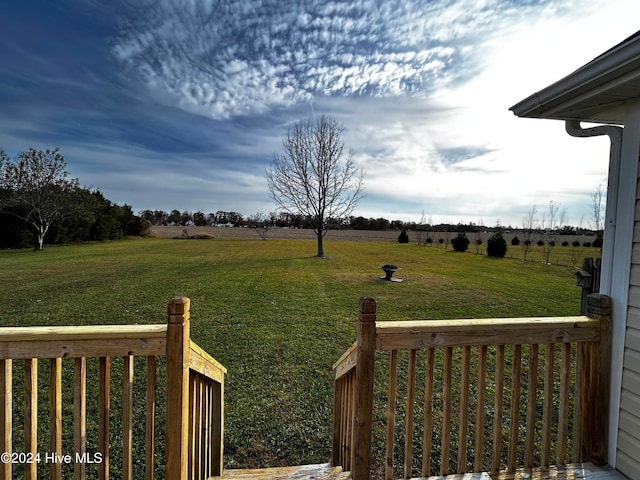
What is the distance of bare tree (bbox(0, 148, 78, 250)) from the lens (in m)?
18.2

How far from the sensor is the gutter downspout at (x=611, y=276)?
1701 millimetres

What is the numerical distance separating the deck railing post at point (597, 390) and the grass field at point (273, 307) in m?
1.78

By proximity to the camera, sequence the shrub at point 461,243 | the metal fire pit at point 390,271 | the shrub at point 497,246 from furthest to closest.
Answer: the shrub at point 461,243, the shrub at point 497,246, the metal fire pit at point 390,271

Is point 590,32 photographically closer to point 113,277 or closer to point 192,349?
point 192,349

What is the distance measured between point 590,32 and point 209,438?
164 inches

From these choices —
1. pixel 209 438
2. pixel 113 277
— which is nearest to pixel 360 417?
pixel 209 438

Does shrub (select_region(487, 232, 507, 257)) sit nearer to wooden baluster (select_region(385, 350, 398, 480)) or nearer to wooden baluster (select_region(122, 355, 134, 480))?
wooden baluster (select_region(385, 350, 398, 480))

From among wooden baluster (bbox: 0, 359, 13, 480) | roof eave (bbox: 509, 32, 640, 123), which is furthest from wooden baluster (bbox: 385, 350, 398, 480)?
roof eave (bbox: 509, 32, 640, 123)

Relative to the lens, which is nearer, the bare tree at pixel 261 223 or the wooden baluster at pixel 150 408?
the wooden baluster at pixel 150 408

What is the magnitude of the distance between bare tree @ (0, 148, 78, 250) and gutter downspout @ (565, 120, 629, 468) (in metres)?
25.0

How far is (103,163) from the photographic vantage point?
1611cm

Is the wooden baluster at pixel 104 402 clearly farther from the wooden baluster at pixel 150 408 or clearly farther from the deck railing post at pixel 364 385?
the deck railing post at pixel 364 385

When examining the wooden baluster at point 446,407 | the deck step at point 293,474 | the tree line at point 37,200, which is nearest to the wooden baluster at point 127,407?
the deck step at point 293,474

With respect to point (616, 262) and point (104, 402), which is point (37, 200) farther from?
point (616, 262)
